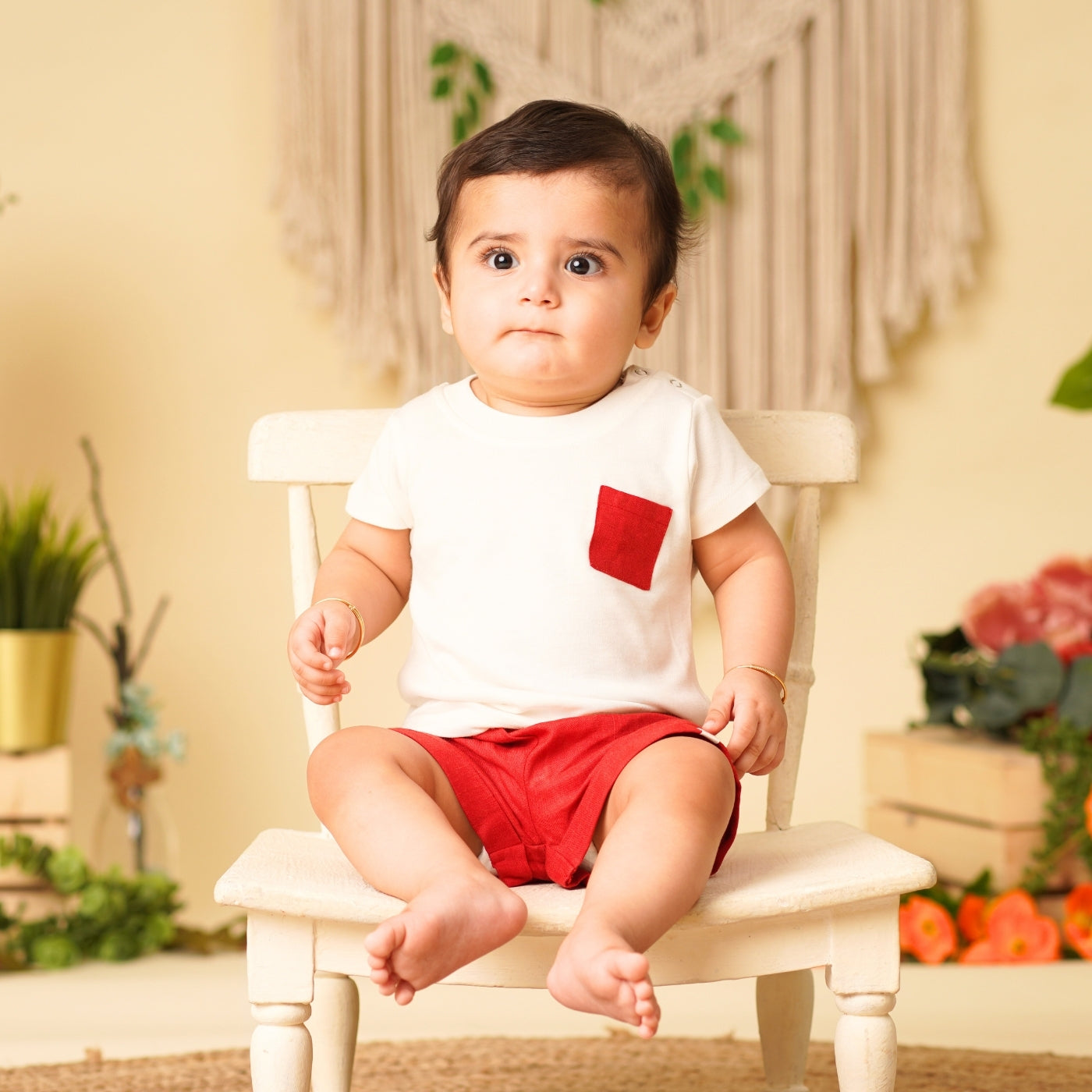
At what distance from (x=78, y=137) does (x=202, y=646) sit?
0.75 m

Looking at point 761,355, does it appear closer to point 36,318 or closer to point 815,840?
point 36,318

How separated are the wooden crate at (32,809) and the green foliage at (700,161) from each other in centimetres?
113

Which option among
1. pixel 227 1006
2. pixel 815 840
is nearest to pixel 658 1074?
pixel 815 840

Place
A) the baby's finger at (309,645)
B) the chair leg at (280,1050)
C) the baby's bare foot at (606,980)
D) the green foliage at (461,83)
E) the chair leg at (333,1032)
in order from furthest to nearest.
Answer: the green foliage at (461,83)
the chair leg at (333,1032)
the baby's finger at (309,645)
the chair leg at (280,1050)
the baby's bare foot at (606,980)

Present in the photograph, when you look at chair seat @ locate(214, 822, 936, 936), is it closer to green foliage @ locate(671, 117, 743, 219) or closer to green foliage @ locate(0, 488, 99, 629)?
green foliage @ locate(0, 488, 99, 629)

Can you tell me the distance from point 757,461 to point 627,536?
0.18 m

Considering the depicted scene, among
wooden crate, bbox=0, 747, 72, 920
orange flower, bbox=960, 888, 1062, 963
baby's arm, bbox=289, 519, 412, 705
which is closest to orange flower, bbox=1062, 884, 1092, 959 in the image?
orange flower, bbox=960, 888, 1062, 963

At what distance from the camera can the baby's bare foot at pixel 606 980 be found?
681 mm

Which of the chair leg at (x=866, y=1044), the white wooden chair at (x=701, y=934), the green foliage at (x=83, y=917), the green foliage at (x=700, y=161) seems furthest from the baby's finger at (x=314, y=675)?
the green foliage at (x=700, y=161)

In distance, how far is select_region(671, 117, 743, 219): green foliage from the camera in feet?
6.35

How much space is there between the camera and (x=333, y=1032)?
3.33 ft

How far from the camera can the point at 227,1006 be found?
1.53m

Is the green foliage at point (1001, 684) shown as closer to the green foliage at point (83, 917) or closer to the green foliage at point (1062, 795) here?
the green foliage at point (1062, 795)

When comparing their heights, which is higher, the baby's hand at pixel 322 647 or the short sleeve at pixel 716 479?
the short sleeve at pixel 716 479
